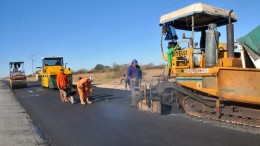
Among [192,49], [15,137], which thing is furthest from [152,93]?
[15,137]

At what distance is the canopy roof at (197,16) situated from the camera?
938 cm

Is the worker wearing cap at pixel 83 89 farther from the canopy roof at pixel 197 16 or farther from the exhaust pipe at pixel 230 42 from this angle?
the exhaust pipe at pixel 230 42

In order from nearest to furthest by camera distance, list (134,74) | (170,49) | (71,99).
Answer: (170,49) < (134,74) < (71,99)

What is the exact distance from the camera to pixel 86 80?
1484 centimetres

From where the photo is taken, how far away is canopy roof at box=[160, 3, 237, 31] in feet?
30.8

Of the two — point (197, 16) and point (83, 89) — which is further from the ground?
point (197, 16)

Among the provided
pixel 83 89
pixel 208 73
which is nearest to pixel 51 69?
pixel 83 89

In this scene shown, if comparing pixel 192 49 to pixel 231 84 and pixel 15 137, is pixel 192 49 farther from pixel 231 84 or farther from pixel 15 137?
pixel 15 137

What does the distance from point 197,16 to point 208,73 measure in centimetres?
191

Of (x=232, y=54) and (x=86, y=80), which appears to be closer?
(x=232, y=54)

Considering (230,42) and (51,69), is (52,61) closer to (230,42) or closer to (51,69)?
(51,69)

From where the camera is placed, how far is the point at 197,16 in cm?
986

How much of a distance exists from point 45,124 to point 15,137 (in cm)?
173

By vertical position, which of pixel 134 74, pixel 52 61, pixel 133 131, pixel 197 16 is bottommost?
pixel 133 131
